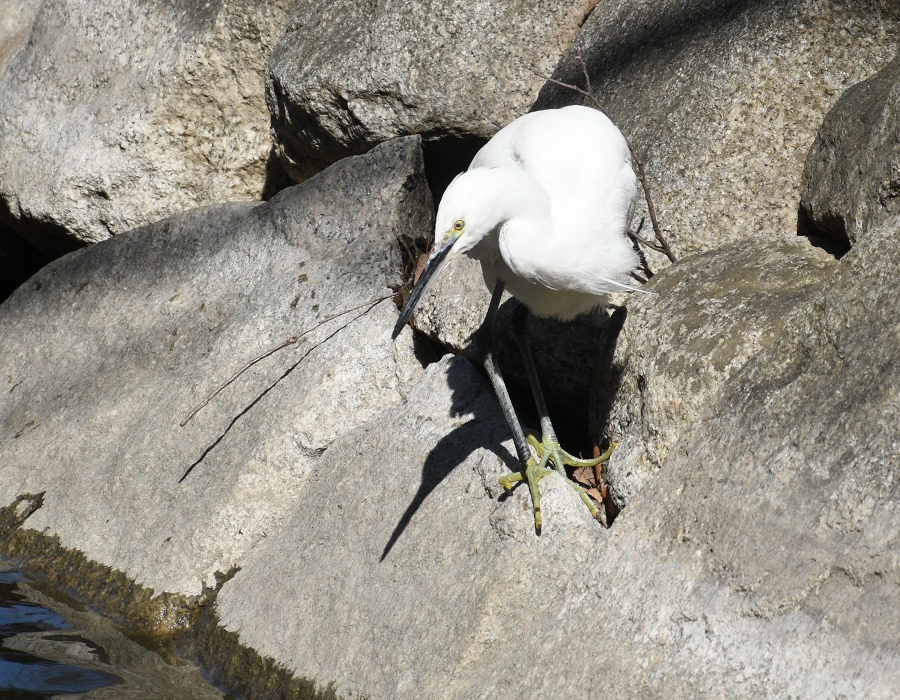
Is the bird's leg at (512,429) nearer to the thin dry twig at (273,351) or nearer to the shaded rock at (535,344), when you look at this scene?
the shaded rock at (535,344)

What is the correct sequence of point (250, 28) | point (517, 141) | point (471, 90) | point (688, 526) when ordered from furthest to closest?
1. point (250, 28)
2. point (471, 90)
3. point (517, 141)
4. point (688, 526)

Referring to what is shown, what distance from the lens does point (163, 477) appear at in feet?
11.7

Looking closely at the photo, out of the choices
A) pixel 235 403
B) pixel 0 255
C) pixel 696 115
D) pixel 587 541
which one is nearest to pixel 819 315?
pixel 587 541

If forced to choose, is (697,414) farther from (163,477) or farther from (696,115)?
(163,477)

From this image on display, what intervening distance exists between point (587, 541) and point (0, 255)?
17.0 feet

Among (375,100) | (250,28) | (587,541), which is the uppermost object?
(250,28)

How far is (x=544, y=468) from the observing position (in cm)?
279

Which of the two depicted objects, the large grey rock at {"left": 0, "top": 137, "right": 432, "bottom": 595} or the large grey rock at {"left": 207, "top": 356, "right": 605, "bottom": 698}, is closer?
the large grey rock at {"left": 207, "top": 356, "right": 605, "bottom": 698}

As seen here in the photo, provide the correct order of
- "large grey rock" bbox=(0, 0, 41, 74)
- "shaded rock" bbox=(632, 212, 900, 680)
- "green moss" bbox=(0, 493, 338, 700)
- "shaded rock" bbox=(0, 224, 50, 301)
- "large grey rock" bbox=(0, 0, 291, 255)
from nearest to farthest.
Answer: "shaded rock" bbox=(632, 212, 900, 680), "green moss" bbox=(0, 493, 338, 700), "large grey rock" bbox=(0, 0, 291, 255), "large grey rock" bbox=(0, 0, 41, 74), "shaded rock" bbox=(0, 224, 50, 301)

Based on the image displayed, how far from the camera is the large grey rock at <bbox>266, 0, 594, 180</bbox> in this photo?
411 centimetres

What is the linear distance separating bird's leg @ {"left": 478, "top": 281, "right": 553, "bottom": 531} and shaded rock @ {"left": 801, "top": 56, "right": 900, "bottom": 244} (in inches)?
40.1

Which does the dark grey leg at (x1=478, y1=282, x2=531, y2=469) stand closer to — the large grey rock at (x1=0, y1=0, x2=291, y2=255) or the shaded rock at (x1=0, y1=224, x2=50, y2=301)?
the large grey rock at (x1=0, y1=0, x2=291, y2=255)

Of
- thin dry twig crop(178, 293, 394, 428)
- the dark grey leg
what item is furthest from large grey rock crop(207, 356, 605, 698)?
thin dry twig crop(178, 293, 394, 428)

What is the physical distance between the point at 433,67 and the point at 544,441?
1898mm
